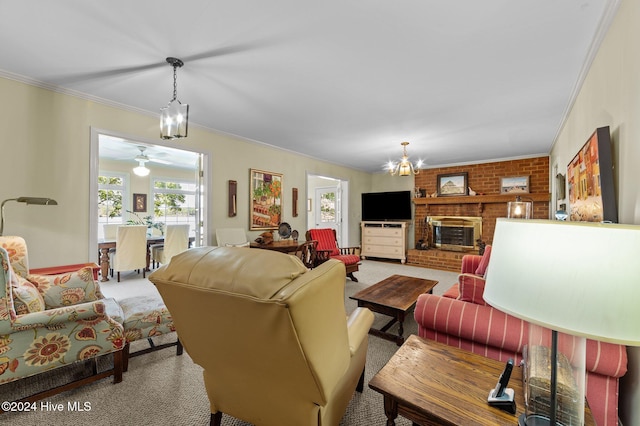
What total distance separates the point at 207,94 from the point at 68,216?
1844 mm

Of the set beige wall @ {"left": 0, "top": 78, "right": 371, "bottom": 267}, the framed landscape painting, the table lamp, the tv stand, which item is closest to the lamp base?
the table lamp

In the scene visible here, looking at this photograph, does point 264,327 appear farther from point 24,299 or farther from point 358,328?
point 24,299

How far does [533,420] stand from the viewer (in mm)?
912

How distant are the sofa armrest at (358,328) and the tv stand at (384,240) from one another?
4.94m

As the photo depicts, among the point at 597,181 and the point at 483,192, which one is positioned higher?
the point at 483,192

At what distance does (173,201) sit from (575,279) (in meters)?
8.19

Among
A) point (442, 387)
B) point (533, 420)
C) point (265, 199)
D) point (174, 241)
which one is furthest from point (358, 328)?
point (174, 241)

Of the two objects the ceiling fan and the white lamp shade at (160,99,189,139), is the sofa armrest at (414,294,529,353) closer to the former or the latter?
the white lamp shade at (160,99,189,139)

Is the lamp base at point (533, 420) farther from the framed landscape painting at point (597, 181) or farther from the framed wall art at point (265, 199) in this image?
the framed wall art at point (265, 199)

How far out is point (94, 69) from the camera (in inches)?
88.0

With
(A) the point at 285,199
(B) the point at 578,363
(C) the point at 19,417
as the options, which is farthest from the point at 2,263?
(A) the point at 285,199

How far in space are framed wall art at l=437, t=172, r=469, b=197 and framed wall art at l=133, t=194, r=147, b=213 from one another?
23.7 feet

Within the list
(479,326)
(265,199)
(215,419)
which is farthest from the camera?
(265,199)

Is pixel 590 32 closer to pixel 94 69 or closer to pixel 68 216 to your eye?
pixel 94 69
